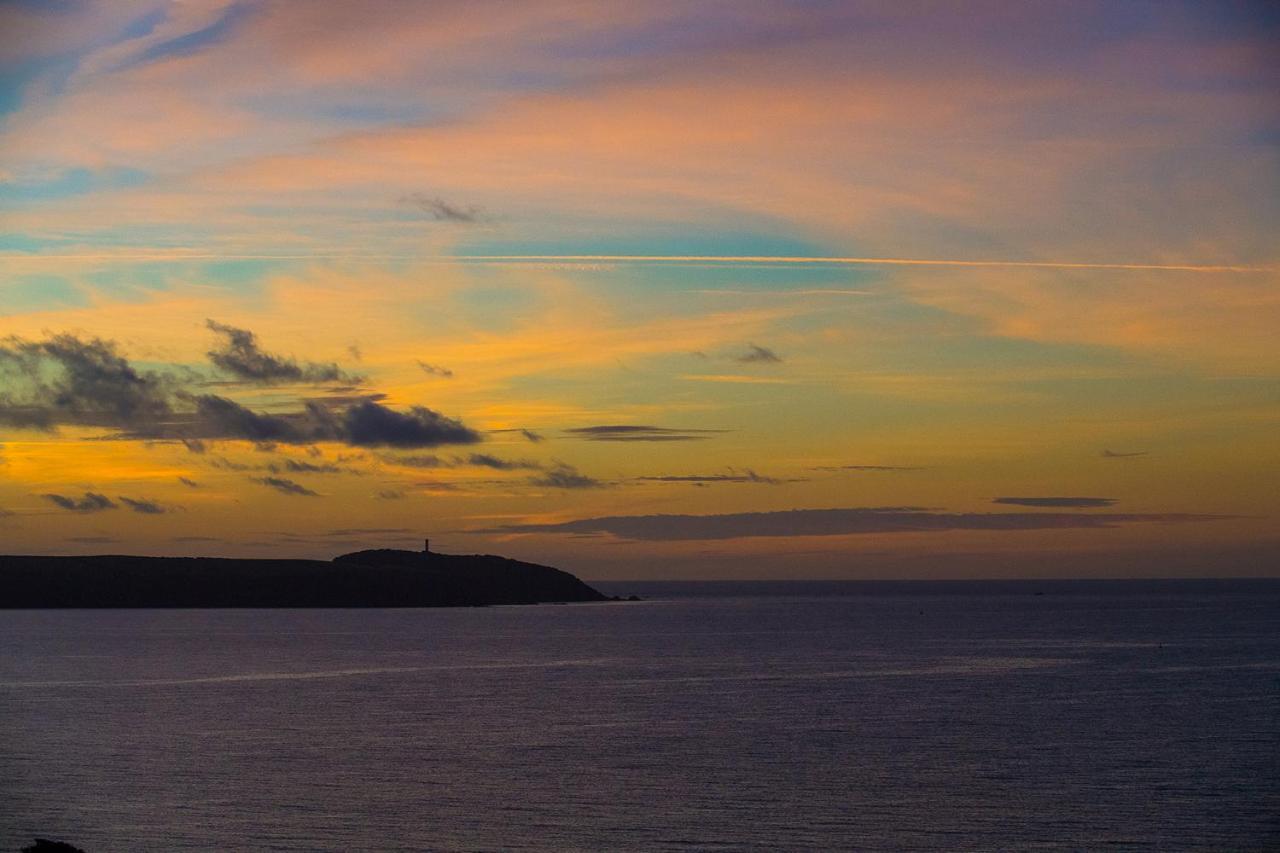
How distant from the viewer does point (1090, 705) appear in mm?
102312

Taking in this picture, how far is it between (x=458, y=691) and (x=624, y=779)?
161 ft

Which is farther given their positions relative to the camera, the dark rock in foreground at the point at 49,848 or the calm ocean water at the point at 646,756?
the calm ocean water at the point at 646,756

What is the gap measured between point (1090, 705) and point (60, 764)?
69.8m

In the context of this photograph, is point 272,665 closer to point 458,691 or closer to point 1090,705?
point 458,691

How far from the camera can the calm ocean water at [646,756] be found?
5928 cm

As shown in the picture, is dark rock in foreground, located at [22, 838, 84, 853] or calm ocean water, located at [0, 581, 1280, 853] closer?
dark rock in foreground, located at [22, 838, 84, 853]

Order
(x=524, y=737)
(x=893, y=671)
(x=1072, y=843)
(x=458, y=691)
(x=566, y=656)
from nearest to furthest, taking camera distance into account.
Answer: (x=1072, y=843)
(x=524, y=737)
(x=458, y=691)
(x=893, y=671)
(x=566, y=656)

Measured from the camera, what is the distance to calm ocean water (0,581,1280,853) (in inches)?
2334

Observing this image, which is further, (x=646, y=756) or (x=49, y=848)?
(x=646, y=756)

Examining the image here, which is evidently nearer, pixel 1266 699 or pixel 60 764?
pixel 60 764

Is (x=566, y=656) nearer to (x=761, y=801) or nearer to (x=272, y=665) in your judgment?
(x=272, y=665)

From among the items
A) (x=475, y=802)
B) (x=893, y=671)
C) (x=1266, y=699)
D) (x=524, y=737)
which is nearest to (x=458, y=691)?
(x=524, y=737)

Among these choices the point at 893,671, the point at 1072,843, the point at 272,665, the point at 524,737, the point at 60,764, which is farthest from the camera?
the point at 272,665

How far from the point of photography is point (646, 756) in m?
77.4
